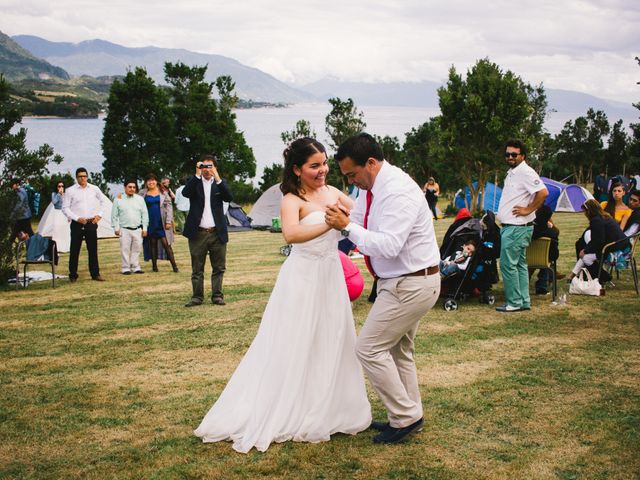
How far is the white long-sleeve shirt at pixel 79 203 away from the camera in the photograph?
12.7 metres

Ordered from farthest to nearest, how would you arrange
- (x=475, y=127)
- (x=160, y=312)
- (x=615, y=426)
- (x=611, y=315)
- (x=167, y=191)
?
1. (x=475, y=127)
2. (x=167, y=191)
3. (x=160, y=312)
4. (x=611, y=315)
5. (x=615, y=426)

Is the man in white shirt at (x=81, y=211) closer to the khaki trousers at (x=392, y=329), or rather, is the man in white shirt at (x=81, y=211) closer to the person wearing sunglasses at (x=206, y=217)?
the person wearing sunglasses at (x=206, y=217)

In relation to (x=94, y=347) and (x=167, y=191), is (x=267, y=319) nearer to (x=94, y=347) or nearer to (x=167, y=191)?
(x=94, y=347)

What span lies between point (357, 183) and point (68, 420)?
9.90 feet

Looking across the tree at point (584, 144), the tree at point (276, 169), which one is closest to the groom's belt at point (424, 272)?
the tree at point (276, 169)

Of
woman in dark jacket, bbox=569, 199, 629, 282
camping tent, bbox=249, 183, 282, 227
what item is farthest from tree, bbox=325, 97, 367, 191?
woman in dark jacket, bbox=569, 199, 629, 282

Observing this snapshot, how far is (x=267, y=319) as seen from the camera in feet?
16.1

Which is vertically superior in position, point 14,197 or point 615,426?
point 14,197

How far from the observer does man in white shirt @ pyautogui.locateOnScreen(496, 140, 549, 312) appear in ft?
27.9

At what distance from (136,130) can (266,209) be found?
66.5 ft

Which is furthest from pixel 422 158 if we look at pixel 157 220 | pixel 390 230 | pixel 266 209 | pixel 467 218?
pixel 390 230

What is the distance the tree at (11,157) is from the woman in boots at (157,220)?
2.23 metres

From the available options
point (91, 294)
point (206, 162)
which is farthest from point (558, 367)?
point (91, 294)

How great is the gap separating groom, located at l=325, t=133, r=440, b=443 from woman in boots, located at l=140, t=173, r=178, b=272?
10121 millimetres
